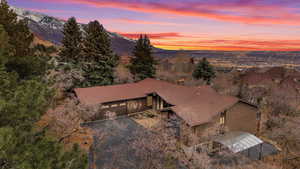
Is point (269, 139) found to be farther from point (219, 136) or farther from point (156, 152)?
point (156, 152)

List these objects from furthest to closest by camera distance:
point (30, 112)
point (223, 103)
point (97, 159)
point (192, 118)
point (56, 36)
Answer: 1. point (56, 36)
2. point (223, 103)
3. point (192, 118)
4. point (97, 159)
5. point (30, 112)

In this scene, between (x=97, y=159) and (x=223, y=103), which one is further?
(x=223, y=103)

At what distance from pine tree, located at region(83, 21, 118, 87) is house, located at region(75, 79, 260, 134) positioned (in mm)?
4120

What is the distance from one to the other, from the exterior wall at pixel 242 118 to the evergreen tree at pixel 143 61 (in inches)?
785

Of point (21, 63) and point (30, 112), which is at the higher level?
point (21, 63)

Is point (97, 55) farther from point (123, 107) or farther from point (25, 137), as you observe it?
point (25, 137)

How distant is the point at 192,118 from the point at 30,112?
12.9 m

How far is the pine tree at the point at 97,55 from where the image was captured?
28.5m

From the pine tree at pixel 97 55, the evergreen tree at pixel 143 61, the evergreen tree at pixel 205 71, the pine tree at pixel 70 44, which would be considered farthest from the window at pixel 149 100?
the evergreen tree at pixel 205 71

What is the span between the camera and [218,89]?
105ft

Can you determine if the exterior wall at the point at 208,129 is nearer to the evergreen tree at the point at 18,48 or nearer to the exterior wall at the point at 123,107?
the exterior wall at the point at 123,107

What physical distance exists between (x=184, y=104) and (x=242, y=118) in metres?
6.43

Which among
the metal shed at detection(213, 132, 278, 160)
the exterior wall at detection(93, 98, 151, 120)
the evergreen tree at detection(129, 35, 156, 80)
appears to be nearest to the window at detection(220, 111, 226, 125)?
the metal shed at detection(213, 132, 278, 160)

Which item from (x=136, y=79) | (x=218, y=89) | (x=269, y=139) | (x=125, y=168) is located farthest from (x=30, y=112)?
(x=218, y=89)
